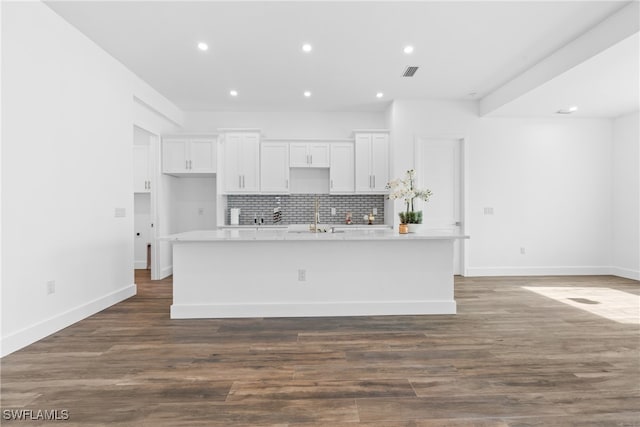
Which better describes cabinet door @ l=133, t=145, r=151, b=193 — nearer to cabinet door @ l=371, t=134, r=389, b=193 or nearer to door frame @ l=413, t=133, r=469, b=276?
cabinet door @ l=371, t=134, r=389, b=193

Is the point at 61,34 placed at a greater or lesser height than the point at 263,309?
greater

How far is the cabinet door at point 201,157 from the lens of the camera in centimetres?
575

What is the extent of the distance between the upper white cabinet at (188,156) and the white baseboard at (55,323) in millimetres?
2277

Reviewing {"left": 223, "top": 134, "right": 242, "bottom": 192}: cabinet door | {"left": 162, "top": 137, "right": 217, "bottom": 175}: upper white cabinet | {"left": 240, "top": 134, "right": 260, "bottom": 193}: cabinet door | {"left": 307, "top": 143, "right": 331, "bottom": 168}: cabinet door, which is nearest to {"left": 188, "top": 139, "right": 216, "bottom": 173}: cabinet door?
{"left": 162, "top": 137, "right": 217, "bottom": 175}: upper white cabinet

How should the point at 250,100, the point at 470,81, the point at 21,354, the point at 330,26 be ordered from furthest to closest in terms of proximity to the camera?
1. the point at 250,100
2. the point at 470,81
3. the point at 330,26
4. the point at 21,354

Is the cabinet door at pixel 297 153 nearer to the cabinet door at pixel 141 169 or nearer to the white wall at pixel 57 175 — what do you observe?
the white wall at pixel 57 175

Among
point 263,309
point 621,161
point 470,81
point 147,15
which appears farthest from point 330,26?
point 621,161

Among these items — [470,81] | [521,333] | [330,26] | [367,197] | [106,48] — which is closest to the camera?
[521,333]

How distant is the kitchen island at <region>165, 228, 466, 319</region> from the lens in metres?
3.57

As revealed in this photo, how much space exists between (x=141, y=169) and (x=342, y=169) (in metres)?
4.02

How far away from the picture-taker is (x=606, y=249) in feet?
19.4

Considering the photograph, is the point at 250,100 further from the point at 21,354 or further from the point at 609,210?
the point at 609,210

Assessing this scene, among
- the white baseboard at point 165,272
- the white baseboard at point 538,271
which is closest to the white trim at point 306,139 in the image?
the white baseboard at point 165,272

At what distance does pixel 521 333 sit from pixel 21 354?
4.31m
